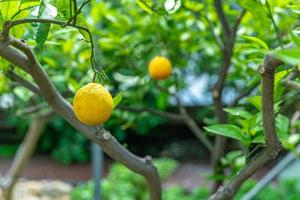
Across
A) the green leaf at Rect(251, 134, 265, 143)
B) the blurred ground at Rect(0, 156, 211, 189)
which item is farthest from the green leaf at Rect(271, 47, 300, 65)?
the blurred ground at Rect(0, 156, 211, 189)

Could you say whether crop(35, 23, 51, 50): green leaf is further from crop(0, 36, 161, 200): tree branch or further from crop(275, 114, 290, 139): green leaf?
crop(275, 114, 290, 139): green leaf

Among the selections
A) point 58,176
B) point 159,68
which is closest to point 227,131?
point 159,68

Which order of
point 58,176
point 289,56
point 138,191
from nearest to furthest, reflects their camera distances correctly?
1. point 289,56
2. point 138,191
3. point 58,176

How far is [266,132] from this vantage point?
0.75 metres

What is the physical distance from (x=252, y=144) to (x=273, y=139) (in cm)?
16

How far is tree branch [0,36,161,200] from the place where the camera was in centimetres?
72

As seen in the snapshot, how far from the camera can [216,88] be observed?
1.42 meters

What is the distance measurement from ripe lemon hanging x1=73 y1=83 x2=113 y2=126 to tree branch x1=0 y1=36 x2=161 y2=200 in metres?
0.10

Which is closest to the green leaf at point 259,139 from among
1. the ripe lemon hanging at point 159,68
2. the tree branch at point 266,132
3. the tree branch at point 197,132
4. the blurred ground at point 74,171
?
the tree branch at point 266,132

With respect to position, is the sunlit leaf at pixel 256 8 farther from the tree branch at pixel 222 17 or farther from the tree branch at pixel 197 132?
the tree branch at pixel 197 132

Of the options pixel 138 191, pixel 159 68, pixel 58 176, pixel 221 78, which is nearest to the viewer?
pixel 159 68

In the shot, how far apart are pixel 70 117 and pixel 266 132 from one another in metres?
0.31

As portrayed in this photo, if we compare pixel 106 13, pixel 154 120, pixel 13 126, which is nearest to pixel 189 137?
pixel 154 120

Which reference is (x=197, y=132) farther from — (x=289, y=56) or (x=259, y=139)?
(x=289, y=56)
